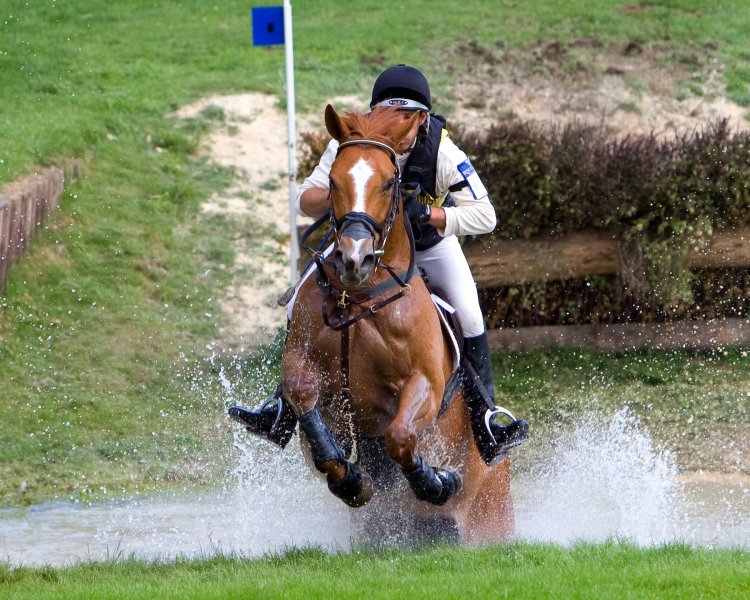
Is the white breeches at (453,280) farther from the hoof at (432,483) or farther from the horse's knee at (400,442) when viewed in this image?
the horse's knee at (400,442)

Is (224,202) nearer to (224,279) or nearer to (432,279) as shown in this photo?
(224,279)

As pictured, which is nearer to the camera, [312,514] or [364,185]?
[364,185]

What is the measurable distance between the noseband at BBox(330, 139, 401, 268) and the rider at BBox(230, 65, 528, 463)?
0.14 metres

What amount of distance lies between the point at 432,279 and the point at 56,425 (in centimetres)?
450

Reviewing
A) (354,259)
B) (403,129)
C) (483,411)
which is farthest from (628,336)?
(354,259)

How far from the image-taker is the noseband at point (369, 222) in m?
5.53

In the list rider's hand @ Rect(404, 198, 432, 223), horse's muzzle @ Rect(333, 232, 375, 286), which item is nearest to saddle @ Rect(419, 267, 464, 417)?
rider's hand @ Rect(404, 198, 432, 223)

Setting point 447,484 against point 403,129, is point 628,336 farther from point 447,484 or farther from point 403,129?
point 403,129

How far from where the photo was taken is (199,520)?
8242 millimetres

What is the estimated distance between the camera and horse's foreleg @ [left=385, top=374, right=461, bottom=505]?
18.7ft

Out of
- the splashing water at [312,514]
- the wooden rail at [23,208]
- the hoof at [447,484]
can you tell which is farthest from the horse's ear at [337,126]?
the wooden rail at [23,208]

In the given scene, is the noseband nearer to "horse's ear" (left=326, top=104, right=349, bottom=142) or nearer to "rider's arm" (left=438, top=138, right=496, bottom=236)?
"horse's ear" (left=326, top=104, right=349, bottom=142)

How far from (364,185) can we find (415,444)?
123cm

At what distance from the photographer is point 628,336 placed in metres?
11.8
